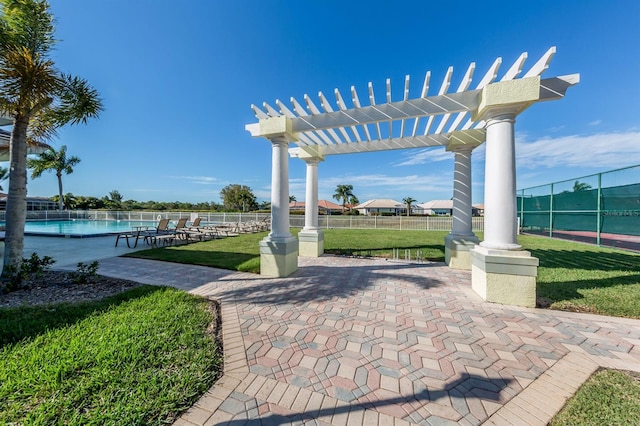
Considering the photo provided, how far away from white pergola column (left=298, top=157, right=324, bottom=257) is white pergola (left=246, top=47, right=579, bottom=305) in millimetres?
34

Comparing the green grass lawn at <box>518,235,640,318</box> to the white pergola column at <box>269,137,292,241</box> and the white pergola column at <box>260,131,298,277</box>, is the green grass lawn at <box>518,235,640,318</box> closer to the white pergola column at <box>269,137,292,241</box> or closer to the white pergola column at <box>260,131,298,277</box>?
the white pergola column at <box>260,131,298,277</box>

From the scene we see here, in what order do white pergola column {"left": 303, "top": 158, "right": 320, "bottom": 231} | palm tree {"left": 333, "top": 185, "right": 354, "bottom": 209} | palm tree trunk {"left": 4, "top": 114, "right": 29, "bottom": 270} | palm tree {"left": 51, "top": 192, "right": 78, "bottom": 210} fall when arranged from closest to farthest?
palm tree trunk {"left": 4, "top": 114, "right": 29, "bottom": 270} < white pergola column {"left": 303, "top": 158, "right": 320, "bottom": 231} < palm tree {"left": 51, "top": 192, "right": 78, "bottom": 210} < palm tree {"left": 333, "top": 185, "right": 354, "bottom": 209}

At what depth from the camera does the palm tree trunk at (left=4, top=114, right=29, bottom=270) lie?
14.6 feet

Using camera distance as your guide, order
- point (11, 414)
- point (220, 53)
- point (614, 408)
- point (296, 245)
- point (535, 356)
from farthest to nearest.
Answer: point (220, 53) < point (296, 245) < point (535, 356) < point (614, 408) < point (11, 414)

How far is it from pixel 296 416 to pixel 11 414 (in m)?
2.02

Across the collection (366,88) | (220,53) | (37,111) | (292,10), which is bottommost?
(37,111)

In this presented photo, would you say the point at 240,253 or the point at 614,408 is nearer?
the point at 614,408

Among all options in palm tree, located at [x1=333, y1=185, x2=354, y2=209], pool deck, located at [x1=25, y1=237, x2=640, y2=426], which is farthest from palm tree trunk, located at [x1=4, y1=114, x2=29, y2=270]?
palm tree, located at [x1=333, y1=185, x2=354, y2=209]

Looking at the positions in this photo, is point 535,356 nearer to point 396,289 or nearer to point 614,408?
point 614,408

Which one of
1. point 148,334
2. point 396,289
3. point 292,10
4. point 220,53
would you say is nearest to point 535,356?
point 396,289

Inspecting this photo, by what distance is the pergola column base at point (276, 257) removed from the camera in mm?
5293

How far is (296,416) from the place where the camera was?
1.71 metres

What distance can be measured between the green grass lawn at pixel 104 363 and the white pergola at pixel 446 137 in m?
2.70

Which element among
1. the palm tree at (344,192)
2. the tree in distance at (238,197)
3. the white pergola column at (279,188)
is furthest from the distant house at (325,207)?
the white pergola column at (279,188)
